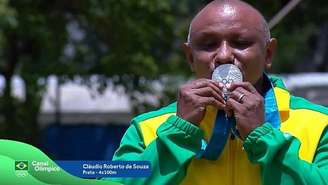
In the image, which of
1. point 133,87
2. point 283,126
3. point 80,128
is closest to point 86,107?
point 80,128

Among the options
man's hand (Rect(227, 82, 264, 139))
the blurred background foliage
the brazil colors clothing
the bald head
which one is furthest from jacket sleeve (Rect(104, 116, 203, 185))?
the blurred background foliage

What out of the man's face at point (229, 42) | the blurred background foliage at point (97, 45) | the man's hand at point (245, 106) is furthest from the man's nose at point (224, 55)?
the blurred background foliage at point (97, 45)

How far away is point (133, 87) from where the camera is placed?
395 inches

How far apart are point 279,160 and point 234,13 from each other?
1.28 ft

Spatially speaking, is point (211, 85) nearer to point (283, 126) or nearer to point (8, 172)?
point (283, 126)

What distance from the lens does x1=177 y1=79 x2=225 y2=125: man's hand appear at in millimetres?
1713

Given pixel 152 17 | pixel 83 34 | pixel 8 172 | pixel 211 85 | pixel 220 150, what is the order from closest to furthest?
pixel 8 172 → pixel 211 85 → pixel 220 150 → pixel 152 17 → pixel 83 34

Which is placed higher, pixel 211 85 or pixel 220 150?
pixel 211 85

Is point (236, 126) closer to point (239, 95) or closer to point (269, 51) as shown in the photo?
point (239, 95)

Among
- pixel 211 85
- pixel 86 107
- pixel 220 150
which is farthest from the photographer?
pixel 86 107

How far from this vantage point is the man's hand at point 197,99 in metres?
1.71

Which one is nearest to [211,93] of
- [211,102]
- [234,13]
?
[211,102]

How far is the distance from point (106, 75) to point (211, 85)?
829cm

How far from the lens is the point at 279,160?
1.74m
